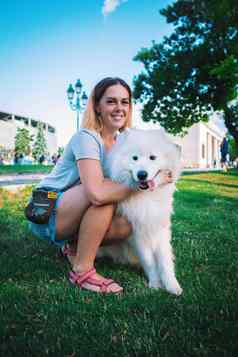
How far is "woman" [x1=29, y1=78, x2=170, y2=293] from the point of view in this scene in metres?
2.70

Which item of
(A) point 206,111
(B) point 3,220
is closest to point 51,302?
(B) point 3,220

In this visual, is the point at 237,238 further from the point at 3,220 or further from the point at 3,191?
the point at 3,191

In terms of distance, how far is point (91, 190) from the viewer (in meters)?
2.65

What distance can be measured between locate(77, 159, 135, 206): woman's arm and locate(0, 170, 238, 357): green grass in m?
0.71

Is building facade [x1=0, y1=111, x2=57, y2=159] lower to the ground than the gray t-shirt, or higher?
higher

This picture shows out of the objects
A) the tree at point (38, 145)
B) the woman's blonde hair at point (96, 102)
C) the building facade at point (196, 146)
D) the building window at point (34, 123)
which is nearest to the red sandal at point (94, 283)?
the woman's blonde hair at point (96, 102)

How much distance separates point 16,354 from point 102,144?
1.65 metres

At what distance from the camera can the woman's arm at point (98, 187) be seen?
2.65m

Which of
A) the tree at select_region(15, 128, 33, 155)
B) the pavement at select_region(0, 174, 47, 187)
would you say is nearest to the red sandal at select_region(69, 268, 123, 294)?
the pavement at select_region(0, 174, 47, 187)

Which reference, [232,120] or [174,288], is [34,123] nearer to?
[232,120]

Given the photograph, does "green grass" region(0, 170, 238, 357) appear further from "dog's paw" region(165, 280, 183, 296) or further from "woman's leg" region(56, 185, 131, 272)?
"woman's leg" region(56, 185, 131, 272)

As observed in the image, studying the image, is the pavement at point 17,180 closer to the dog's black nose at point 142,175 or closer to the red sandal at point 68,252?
the red sandal at point 68,252

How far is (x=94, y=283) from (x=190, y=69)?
17943 millimetres

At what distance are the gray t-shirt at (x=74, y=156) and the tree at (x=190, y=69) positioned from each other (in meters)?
15.7
